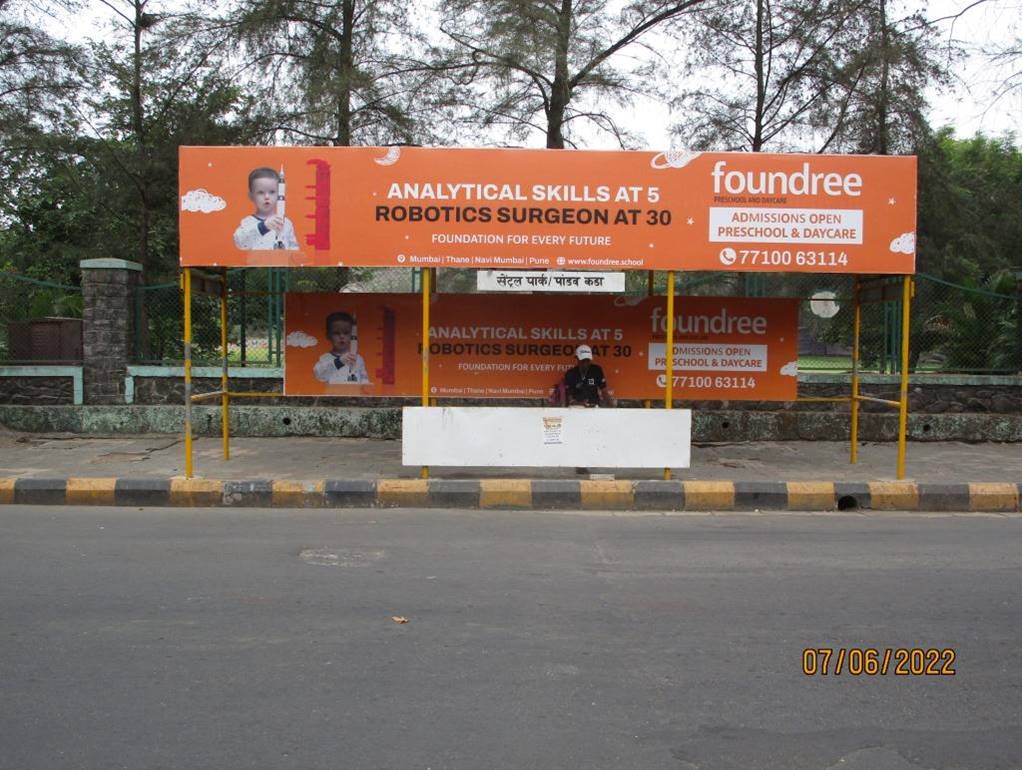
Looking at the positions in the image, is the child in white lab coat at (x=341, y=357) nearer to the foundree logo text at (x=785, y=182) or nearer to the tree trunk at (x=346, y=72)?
the tree trunk at (x=346, y=72)

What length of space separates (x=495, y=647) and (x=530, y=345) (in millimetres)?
5972

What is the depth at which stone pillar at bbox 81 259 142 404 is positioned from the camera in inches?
436

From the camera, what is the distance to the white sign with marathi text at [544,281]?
11734mm

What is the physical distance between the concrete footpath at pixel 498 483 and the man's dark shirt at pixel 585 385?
2.58ft

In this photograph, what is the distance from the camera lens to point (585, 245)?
825cm

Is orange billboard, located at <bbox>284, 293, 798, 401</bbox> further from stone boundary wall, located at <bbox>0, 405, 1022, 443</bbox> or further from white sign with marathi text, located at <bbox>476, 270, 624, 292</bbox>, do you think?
white sign with marathi text, located at <bbox>476, 270, 624, 292</bbox>

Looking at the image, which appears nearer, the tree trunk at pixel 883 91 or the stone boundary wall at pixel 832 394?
the stone boundary wall at pixel 832 394

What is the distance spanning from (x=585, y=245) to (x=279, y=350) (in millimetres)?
4914

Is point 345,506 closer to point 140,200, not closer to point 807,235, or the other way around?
point 807,235

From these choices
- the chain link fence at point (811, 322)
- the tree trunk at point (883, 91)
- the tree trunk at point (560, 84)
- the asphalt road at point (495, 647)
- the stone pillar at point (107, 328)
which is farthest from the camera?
the tree trunk at point (560, 84)

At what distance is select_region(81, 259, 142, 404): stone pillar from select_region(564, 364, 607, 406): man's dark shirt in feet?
19.6
